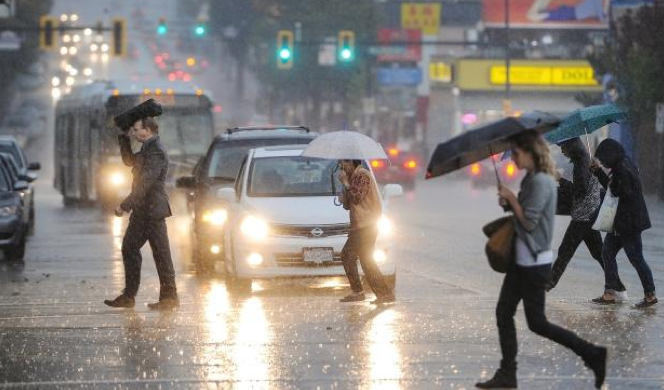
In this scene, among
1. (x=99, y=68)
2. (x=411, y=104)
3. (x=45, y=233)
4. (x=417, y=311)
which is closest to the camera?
(x=417, y=311)

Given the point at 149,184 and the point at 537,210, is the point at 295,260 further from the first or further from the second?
the point at 537,210

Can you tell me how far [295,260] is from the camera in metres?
16.5

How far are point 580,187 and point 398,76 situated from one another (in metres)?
75.7

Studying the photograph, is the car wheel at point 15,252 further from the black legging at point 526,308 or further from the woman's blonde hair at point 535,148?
the woman's blonde hair at point 535,148

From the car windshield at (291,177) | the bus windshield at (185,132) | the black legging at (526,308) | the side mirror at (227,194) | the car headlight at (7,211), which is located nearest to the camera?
the black legging at (526,308)

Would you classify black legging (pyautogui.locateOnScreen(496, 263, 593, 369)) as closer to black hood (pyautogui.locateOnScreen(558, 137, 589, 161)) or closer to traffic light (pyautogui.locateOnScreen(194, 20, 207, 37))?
black hood (pyautogui.locateOnScreen(558, 137, 589, 161))

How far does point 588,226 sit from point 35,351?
5.71 metres

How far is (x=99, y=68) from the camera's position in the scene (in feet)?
622

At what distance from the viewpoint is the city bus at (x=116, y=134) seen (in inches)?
1405

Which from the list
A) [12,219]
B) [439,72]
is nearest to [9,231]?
[12,219]

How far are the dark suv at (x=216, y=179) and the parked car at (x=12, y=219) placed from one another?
92.5 inches

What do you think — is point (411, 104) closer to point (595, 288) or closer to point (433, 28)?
point (433, 28)

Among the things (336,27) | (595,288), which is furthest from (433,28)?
(595,288)

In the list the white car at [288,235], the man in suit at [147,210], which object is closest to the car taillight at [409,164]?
the white car at [288,235]
